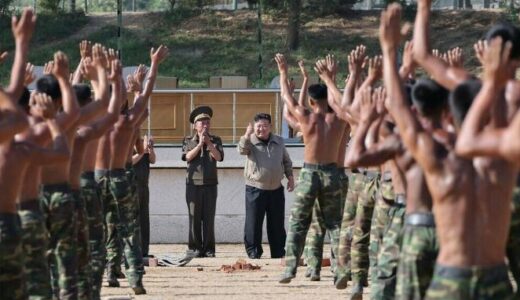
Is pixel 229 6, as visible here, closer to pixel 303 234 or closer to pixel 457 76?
pixel 303 234

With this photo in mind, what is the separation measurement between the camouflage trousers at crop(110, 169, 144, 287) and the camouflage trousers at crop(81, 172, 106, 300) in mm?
1436

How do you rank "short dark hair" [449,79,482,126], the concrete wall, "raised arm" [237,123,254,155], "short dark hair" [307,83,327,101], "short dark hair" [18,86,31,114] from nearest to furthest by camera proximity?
"short dark hair" [449,79,482,126] → "short dark hair" [18,86,31,114] → "short dark hair" [307,83,327,101] → "raised arm" [237,123,254,155] → the concrete wall

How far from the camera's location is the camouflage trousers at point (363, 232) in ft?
47.8

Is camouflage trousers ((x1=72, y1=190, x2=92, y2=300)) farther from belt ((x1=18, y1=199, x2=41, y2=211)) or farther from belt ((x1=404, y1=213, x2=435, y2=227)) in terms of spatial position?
belt ((x1=404, y1=213, x2=435, y2=227))

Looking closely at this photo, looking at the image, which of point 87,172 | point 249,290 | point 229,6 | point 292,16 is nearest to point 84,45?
point 87,172

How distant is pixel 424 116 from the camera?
31.5 ft

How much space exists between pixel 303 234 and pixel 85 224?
4018 mm

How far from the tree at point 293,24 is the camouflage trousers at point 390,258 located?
34.6 m

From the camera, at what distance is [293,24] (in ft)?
153

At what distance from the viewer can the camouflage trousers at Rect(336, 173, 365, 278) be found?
15547 millimetres

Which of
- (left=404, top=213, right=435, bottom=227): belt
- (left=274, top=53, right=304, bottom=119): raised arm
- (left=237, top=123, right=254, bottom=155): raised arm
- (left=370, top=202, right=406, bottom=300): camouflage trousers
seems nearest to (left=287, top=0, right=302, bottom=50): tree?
(left=237, top=123, right=254, bottom=155): raised arm

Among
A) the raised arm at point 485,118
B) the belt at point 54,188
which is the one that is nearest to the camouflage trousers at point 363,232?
the belt at point 54,188

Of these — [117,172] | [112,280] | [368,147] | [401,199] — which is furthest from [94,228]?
[368,147]

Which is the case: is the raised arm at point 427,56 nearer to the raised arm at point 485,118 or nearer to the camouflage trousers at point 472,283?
the raised arm at point 485,118
